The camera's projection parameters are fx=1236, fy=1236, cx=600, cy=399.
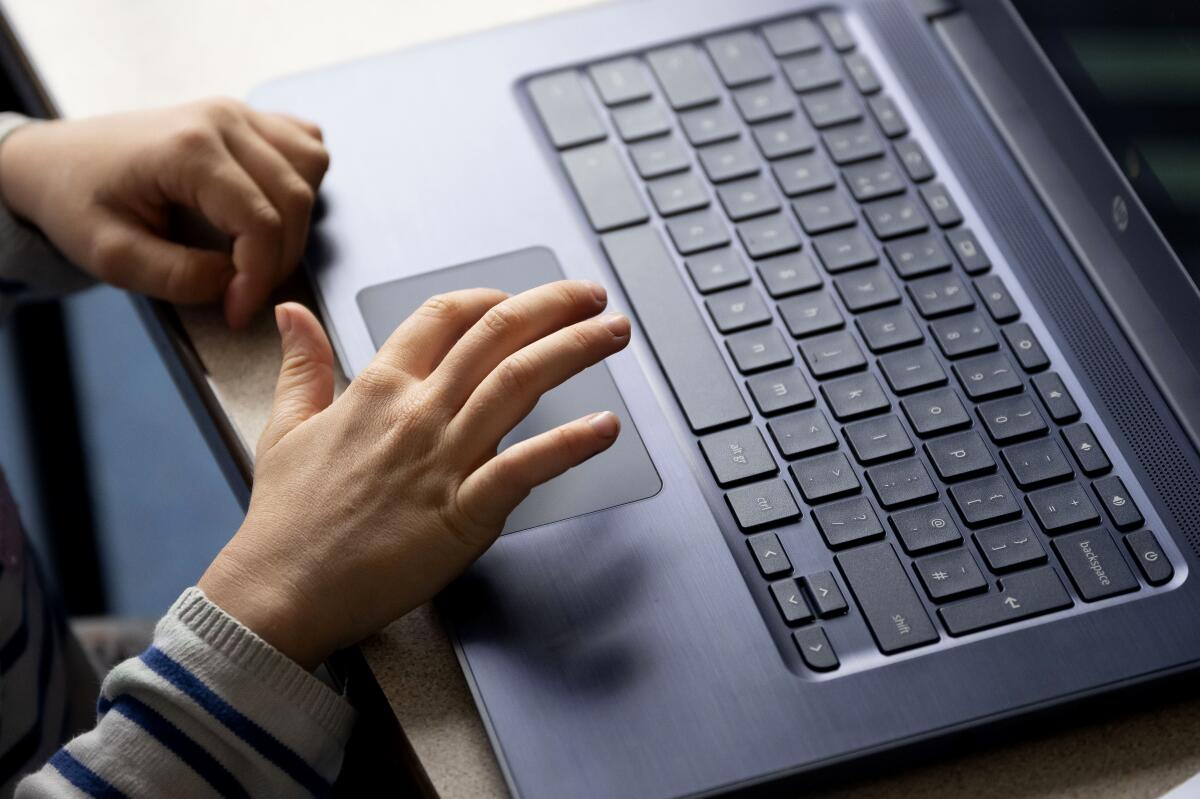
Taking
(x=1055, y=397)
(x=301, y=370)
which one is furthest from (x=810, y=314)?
(x=301, y=370)

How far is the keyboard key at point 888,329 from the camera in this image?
590 millimetres

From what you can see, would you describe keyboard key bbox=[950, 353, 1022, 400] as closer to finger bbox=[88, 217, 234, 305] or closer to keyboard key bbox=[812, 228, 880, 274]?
keyboard key bbox=[812, 228, 880, 274]

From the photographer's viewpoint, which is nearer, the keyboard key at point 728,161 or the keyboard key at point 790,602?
the keyboard key at point 790,602

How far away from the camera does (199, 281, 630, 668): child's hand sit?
51 cm

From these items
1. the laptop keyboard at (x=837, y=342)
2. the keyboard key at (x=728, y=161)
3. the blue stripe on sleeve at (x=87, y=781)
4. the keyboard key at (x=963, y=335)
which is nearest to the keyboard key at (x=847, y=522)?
the laptop keyboard at (x=837, y=342)

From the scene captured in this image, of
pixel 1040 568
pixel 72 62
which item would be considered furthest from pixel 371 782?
pixel 72 62

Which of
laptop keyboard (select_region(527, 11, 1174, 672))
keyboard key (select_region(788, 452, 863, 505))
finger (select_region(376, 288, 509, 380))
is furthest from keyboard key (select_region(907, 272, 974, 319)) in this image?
finger (select_region(376, 288, 509, 380))

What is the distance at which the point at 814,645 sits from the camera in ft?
1.61

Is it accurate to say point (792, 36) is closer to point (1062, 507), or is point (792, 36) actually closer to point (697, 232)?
point (697, 232)

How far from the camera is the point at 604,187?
655 mm

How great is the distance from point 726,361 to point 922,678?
0.18 metres

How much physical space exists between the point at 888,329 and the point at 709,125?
16cm

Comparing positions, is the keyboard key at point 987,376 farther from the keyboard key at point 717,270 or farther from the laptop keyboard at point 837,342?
the keyboard key at point 717,270

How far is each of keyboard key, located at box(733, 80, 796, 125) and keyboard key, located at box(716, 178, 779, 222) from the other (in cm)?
5
